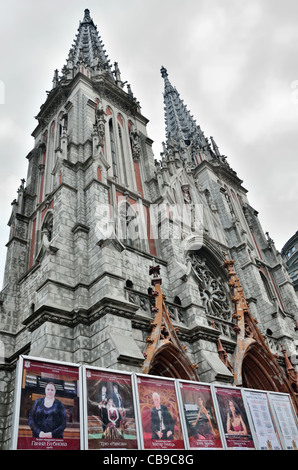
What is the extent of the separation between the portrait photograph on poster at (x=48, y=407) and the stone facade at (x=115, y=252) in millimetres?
4101

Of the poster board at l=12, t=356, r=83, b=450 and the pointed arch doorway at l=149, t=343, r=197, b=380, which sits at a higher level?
the pointed arch doorway at l=149, t=343, r=197, b=380

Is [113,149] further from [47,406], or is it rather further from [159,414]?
[47,406]

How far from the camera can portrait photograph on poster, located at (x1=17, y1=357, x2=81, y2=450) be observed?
462cm

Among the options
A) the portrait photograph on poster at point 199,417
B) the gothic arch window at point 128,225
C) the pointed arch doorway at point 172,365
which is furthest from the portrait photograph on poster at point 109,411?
the gothic arch window at point 128,225

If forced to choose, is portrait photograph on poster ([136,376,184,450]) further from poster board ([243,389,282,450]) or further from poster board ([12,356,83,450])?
poster board ([243,389,282,450])

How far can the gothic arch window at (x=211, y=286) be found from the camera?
56.6ft

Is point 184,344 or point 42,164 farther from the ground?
point 42,164

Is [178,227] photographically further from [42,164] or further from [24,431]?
[24,431]

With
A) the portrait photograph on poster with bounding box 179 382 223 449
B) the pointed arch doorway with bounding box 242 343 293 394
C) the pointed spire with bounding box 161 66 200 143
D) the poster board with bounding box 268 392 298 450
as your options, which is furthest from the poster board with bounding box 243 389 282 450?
the pointed spire with bounding box 161 66 200 143

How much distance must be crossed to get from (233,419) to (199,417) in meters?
0.73

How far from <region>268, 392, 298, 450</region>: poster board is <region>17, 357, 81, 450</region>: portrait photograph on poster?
403 centimetres
